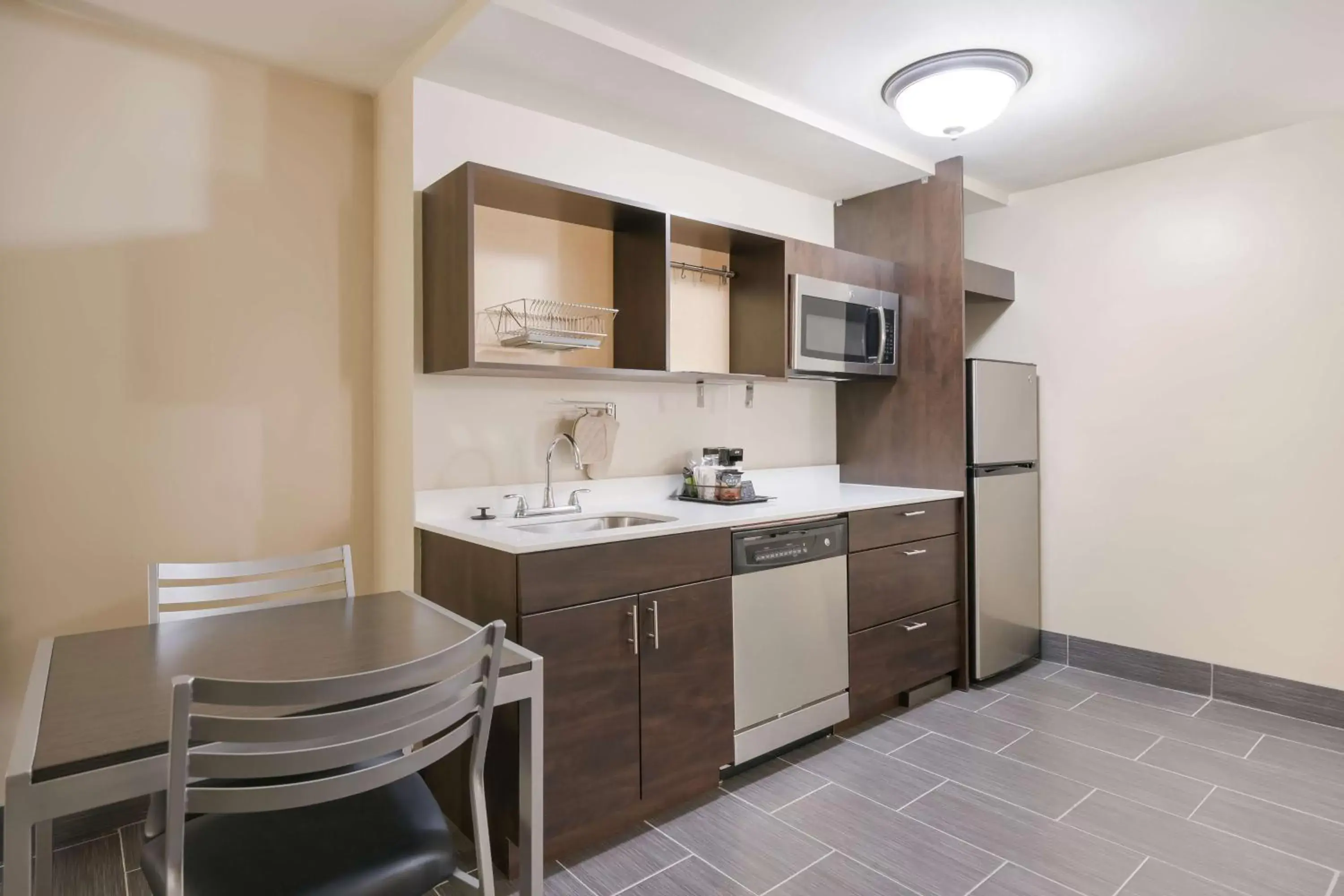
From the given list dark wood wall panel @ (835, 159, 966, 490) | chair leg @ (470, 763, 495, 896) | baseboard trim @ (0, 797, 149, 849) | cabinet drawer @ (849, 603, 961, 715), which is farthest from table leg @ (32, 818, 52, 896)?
dark wood wall panel @ (835, 159, 966, 490)

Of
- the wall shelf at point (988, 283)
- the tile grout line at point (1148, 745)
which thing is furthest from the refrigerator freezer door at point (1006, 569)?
the wall shelf at point (988, 283)

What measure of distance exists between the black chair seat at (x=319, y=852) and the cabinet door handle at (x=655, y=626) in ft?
2.88

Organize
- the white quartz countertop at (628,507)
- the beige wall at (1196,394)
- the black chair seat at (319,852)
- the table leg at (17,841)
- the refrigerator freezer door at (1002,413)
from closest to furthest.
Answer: the table leg at (17,841), the black chair seat at (319,852), the white quartz countertop at (628,507), the beige wall at (1196,394), the refrigerator freezer door at (1002,413)

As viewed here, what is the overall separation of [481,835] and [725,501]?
1.72 m

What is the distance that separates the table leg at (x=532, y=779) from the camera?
1.47 meters

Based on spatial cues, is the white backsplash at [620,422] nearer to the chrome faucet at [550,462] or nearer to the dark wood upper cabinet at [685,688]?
the chrome faucet at [550,462]

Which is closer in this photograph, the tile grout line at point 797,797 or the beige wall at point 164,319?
the beige wall at point 164,319

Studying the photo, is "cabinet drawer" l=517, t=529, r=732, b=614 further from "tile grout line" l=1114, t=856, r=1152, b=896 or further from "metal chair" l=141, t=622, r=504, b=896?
"tile grout line" l=1114, t=856, r=1152, b=896

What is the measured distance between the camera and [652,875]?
199 centimetres

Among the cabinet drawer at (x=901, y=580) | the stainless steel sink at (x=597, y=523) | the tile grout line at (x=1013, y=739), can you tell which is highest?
the stainless steel sink at (x=597, y=523)

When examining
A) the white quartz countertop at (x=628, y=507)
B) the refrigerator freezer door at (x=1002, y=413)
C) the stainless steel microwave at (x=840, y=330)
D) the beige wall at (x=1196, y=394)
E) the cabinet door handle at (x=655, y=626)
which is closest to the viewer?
the white quartz countertop at (x=628, y=507)

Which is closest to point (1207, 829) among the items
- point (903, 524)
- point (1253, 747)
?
point (1253, 747)

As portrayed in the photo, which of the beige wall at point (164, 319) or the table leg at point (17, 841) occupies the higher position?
the beige wall at point (164, 319)

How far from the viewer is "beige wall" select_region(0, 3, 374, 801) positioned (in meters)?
2.14
